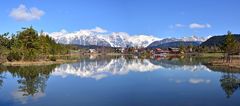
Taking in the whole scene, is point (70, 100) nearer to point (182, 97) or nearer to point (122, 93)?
point (122, 93)

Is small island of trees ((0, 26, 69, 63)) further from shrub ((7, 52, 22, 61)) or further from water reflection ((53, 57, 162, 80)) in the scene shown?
→ water reflection ((53, 57, 162, 80))

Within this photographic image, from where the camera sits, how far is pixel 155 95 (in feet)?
85.4

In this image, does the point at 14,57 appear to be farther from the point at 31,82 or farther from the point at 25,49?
the point at 31,82

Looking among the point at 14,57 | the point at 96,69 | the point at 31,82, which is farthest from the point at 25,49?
the point at 31,82

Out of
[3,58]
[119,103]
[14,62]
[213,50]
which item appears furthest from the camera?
[213,50]

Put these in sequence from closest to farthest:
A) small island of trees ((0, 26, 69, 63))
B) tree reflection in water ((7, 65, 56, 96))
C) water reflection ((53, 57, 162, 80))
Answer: tree reflection in water ((7, 65, 56, 96)) < water reflection ((53, 57, 162, 80)) < small island of trees ((0, 26, 69, 63))

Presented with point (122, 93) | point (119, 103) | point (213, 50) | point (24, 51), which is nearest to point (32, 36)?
point (24, 51)

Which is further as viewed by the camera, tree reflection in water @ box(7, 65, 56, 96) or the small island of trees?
the small island of trees

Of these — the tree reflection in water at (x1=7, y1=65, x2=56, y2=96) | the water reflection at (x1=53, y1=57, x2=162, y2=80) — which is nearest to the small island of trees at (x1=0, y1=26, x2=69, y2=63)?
the water reflection at (x1=53, y1=57, x2=162, y2=80)

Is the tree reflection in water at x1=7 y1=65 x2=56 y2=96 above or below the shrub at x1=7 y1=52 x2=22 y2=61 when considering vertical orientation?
below

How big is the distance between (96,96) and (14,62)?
167 feet

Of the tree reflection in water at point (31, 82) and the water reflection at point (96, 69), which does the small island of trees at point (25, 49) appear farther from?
the tree reflection in water at point (31, 82)

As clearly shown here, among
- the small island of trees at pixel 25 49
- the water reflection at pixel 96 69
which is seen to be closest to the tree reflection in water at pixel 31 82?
the water reflection at pixel 96 69

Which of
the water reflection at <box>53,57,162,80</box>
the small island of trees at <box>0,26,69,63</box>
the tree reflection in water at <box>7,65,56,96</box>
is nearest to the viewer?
the tree reflection in water at <box>7,65,56,96</box>
